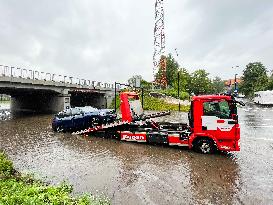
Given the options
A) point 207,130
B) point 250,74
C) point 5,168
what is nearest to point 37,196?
point 5,168

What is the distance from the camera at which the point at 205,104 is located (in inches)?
479

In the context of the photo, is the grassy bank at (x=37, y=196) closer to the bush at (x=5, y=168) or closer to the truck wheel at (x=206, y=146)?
the bush at (x=5, y=168)

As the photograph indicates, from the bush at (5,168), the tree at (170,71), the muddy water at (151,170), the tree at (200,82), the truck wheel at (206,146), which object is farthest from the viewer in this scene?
the tree at (200,82)

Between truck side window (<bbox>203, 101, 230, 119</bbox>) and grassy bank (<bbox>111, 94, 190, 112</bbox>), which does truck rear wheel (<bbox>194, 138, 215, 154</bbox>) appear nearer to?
truck side window (<bbox>203, 101, 230, 119</bbox>)

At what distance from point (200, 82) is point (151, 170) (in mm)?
92353

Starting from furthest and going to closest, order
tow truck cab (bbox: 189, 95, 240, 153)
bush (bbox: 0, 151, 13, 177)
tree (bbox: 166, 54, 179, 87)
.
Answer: tree (bbox: 166, 54, 179, 87)
tow truck cab (bbox: 189, 95, 240, 153)
bush (bbox: 0, 151, 13, 177)

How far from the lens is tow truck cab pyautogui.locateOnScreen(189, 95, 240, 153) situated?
11773 millimetres

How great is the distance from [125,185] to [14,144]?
28.9 ft

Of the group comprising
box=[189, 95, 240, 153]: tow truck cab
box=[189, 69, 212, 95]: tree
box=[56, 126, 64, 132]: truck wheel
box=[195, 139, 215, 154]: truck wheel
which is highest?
box=[189, 69, 212, 95]: tree

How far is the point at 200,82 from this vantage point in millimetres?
99625

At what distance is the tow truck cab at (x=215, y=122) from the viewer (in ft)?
38.6

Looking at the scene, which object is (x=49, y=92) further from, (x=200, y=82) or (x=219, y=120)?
(x=200, y=82)

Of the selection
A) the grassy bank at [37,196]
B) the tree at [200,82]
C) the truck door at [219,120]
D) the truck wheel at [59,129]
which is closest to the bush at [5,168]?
the grassy bank at [37,196]

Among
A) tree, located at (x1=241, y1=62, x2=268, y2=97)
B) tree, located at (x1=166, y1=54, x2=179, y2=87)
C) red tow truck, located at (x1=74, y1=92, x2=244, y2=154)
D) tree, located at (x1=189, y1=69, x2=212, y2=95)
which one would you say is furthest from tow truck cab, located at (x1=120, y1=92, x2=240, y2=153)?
tree, located at (x1=241, y1=62, x2=268, y2=97)
